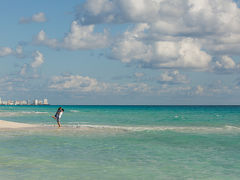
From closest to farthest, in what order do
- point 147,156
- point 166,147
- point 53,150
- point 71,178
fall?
point 71,178 → point 147,156 → point 53,150 → point 166,147

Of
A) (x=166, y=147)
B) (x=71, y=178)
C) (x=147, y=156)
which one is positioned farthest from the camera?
(x=166, y=147)

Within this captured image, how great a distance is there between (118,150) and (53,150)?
11.6 feet

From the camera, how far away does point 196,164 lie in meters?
14.0

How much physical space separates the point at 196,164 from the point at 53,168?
619 centimetres

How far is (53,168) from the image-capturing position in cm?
1278

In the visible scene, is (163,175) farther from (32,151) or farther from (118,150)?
(32,151)

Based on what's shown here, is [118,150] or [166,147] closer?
[118,150]

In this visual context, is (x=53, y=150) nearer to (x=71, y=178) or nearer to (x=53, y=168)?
(x=53, y=168)

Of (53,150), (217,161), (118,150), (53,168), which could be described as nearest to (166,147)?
(118,150)

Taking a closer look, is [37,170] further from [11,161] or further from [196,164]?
[196,164]

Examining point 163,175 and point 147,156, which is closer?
point 163,175

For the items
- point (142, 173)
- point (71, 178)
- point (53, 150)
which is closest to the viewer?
point (71, 178)

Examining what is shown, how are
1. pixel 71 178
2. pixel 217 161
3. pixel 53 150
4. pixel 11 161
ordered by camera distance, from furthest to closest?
pixel 53 150
pixel 217 161
pixel 11 161
pixel 71 178

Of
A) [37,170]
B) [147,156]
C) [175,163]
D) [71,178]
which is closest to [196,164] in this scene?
[175,163]
